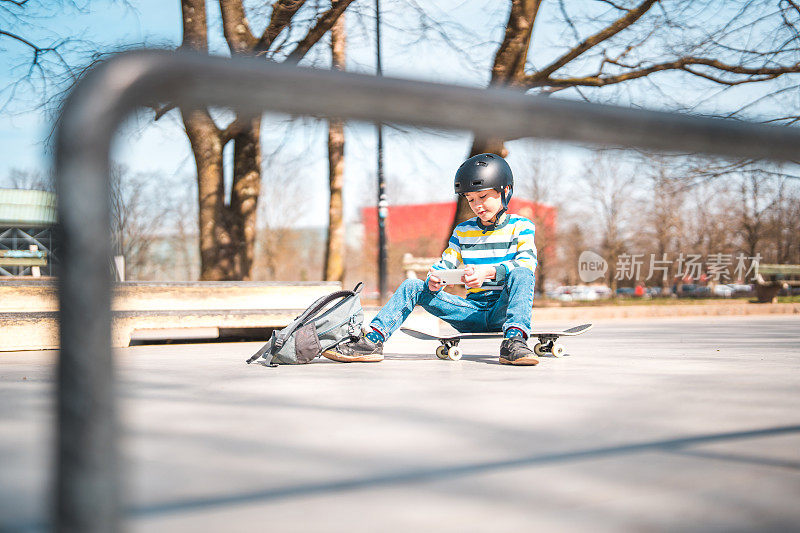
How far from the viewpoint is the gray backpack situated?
409 centimetres

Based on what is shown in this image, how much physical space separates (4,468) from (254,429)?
670 millimetres

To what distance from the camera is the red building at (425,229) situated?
18859 millimetres

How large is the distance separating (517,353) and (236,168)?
20.1ft

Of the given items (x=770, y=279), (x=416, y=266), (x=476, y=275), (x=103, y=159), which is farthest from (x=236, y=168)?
(x=770, y=279)

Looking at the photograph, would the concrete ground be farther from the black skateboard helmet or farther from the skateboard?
the black skateboard helmet

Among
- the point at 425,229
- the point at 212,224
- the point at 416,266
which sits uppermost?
the point at 425,229

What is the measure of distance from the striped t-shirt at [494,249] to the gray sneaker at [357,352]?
62 centimetres

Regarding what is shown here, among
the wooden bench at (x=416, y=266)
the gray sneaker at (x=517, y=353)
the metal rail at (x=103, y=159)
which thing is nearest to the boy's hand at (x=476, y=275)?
the gray sneaker at (x=517, y=353)

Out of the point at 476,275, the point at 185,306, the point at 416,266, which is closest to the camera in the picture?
the point at 476,275

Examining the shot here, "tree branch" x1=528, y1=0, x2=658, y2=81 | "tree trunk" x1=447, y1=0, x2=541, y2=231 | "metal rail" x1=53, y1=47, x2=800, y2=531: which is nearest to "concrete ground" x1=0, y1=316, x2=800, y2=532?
"metal rail" x1=53, y1=47, x2=800, y2=531

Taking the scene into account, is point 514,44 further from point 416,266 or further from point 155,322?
point 155,322

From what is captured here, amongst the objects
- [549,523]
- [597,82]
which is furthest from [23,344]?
[597,82]

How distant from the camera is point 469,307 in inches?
167

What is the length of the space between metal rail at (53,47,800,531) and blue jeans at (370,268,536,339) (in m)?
3.30
